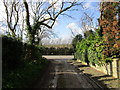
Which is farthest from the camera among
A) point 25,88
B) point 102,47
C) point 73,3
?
point 73,3

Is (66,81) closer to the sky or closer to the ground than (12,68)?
closer to the ground

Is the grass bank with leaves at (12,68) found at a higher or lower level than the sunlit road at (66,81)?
higher

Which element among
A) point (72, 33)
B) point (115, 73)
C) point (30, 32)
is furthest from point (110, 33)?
point (72, 33)

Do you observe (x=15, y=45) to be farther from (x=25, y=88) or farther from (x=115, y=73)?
(x=115, y=73)

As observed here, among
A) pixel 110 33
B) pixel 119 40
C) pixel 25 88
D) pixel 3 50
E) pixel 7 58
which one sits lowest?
pixel 25 88

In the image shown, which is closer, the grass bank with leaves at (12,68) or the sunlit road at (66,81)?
the grass bank with leaves at (12,68)

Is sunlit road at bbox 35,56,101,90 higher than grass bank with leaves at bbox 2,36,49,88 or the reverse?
the reverse

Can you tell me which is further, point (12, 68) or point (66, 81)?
point (66, 81)

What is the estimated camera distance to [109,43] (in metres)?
7.48

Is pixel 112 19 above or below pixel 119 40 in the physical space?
above

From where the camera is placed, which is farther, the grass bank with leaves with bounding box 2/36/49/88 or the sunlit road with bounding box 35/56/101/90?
the sunlit road with bounding box 35/56/101/90

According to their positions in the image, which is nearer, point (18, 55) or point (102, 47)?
point (18, 55)

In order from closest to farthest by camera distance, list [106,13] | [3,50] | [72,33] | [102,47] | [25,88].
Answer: [25,88]
[3,50]
[106,13]
[102,47]
[72,33]

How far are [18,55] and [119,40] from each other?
5900 mm
